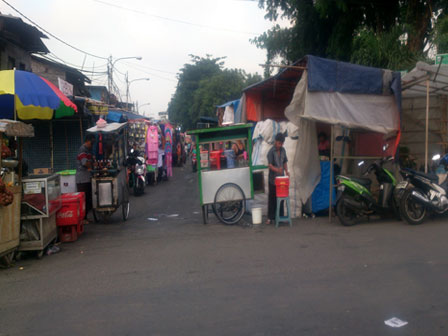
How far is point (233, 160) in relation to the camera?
1067 centimetres

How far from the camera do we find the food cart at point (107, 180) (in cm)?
1025

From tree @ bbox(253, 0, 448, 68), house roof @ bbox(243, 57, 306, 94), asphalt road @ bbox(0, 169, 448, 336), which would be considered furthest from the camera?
tree @ bbox(253, 0, 448, 68)

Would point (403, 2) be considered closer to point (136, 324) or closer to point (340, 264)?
point (340, 264)

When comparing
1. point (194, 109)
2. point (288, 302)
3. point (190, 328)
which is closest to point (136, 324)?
point (190, 328)

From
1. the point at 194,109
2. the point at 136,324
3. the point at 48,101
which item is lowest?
the point at 136,324

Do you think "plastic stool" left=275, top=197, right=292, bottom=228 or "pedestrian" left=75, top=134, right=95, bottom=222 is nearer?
"plastic stool" left=275, top=197, right=292, bottom=228

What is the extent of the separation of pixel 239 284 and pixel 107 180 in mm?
5622

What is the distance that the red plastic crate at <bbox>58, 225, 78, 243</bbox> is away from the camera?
8.75 meters

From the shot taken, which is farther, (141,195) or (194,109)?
(194,109)

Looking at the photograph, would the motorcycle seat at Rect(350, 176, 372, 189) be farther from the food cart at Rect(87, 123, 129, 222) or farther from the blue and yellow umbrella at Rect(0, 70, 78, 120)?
the blue and yellow umbrella at Rect(0, 70, 78, 120)

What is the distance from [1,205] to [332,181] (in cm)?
660

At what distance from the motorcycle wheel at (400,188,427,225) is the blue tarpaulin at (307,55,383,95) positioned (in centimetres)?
236

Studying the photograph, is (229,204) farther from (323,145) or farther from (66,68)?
(66,68)

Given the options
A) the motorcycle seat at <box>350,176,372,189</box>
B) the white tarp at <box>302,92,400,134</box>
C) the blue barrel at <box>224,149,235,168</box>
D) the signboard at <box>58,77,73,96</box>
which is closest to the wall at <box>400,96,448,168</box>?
the white tarp at <box>302,92,400,134</box>
